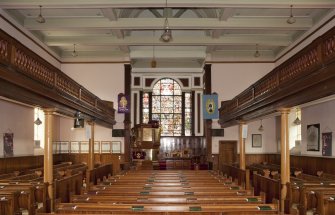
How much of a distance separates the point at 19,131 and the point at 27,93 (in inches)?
423

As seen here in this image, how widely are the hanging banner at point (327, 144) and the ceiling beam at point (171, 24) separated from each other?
575cm

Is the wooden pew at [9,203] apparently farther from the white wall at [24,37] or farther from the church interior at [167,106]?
the white wall at [24,37]

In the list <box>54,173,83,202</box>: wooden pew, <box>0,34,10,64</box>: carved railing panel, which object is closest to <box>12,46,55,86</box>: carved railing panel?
<box>0,34,10,64</box>: carved railing panel

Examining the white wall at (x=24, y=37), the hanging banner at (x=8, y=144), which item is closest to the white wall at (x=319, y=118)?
the hanging banner at (x=8, y=144)

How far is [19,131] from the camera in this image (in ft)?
70.2

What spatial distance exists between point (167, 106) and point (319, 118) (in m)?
15.3

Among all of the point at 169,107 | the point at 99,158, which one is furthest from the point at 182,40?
the point at 169,107

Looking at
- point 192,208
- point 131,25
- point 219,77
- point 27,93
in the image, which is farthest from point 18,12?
point 192,208

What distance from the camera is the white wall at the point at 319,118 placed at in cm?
1950

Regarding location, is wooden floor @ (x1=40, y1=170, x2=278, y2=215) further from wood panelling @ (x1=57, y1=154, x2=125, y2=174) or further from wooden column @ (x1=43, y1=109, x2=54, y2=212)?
wood panelling @ (x1=57, y1=154, x2=125, y2=174)

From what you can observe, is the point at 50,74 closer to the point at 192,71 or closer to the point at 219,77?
the point at 219,77

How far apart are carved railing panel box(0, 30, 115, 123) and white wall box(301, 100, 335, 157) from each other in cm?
1078

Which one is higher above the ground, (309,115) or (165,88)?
(165,88)

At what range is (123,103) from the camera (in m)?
28.5
